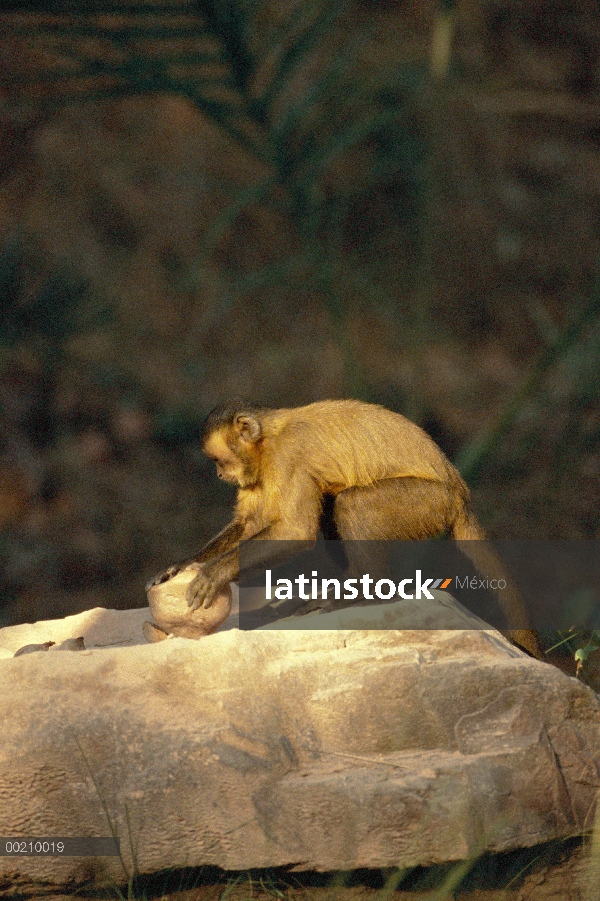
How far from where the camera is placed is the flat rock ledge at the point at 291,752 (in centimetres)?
320

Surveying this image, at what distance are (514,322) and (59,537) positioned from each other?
12.3 ft

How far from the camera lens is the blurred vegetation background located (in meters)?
8.18

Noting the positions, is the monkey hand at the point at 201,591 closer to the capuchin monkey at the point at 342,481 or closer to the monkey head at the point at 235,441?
the capuchin monkey at the point at 342,481

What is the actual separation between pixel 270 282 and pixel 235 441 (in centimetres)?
385

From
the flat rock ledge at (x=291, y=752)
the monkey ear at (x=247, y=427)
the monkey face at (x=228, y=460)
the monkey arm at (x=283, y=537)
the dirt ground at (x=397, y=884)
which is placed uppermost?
the monkey ear at (x=247, y=427)

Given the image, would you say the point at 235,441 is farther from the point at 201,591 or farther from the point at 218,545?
the point at 201,591

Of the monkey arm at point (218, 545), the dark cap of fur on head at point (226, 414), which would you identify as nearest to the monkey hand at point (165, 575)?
the monkey arm at point (218, 545)

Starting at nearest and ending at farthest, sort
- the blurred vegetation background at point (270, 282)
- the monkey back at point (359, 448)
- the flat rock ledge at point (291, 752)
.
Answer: the flat rock ledge at point (291, 752)
the monkey back at point (359, 448)
the blurred vegetation background at point (270, 282)

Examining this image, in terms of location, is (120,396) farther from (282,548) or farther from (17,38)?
(282,548)

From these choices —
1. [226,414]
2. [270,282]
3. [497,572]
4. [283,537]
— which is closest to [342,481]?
[283,537]

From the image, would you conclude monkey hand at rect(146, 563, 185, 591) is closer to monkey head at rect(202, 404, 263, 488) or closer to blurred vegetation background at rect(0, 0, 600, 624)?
monkey head at rect(202, 404, 263, 488)

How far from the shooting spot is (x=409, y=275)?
8.48 metres

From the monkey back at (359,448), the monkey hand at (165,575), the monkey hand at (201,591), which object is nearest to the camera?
the monkey hand at (201,591)

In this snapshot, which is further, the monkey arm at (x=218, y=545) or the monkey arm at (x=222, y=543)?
the monkey arm at (x=222, y=543)
